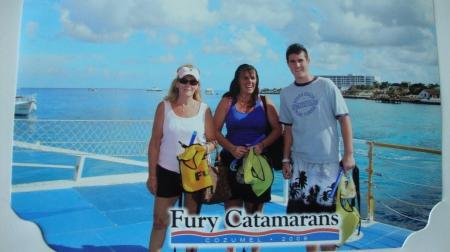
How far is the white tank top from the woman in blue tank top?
0.34 feet

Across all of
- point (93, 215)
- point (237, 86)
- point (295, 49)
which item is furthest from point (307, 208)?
point (93, 215)

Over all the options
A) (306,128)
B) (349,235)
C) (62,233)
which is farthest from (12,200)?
(349,235)

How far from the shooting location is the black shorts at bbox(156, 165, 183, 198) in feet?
6.82

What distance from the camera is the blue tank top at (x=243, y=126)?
213 cm

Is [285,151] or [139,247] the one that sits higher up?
[285,151]

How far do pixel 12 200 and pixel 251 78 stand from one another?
136cm

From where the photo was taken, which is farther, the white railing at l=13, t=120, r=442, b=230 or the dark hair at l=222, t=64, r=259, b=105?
the dark hair at l=222, t=64, r=259, b=105

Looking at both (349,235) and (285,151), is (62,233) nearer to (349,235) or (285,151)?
(285,151)

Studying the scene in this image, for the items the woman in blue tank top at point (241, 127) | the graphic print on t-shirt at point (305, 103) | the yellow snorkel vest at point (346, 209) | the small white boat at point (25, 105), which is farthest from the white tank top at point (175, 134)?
the yellow snorkel vest at point (346, 209)

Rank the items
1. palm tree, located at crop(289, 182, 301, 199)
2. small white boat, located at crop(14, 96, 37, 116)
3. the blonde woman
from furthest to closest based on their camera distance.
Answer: palm tree, located at crop(289, 182, 301, 199) → the blonde woman → small white boat, located at crop(14, 96, 37, 116)

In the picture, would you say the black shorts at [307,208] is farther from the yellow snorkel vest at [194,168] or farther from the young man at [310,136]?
the yellow snorkel vest at [194,168]

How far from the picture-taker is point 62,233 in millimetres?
2008

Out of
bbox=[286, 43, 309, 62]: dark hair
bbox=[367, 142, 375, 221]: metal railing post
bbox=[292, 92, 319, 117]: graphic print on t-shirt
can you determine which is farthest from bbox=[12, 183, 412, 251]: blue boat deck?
bbox=[286, 43, 309, 62]: dark hair

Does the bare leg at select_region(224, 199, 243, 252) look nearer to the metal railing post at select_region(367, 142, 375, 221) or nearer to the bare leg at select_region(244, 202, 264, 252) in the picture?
the bare leg at select_region(244, 202, 264, 252)
